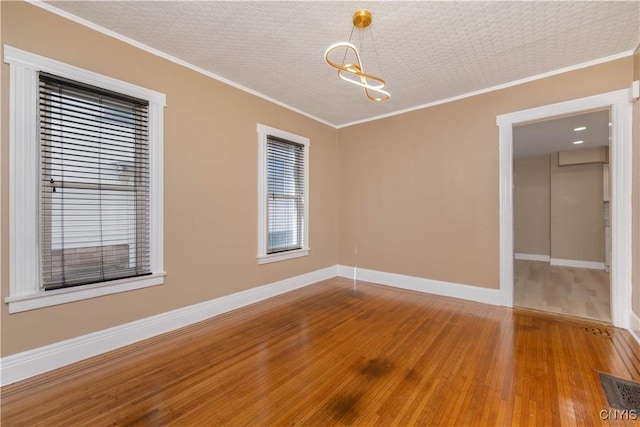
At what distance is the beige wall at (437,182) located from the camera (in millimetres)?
3252

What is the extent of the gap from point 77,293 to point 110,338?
1.59ft

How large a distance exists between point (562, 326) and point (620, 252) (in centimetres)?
95

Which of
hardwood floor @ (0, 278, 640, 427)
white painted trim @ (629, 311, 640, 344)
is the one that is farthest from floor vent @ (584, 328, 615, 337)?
white painted trim @ (629, 311, 640, 344)

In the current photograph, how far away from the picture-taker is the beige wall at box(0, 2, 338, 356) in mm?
Result: 1965

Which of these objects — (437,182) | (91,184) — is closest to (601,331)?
(437,182)

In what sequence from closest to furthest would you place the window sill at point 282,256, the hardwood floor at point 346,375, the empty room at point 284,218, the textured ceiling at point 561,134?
the hardwood floor at point 346,375 → the empty room at point 284,218 → the window sill at point 282,256 → the textured ceiling at point 561,134

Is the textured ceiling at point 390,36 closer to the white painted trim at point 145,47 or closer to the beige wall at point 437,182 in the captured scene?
the white painted trim at point 145,47

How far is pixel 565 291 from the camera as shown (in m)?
3.98

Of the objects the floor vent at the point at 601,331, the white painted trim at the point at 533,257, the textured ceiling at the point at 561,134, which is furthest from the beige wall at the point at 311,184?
the white painted trim at the point at 533,257

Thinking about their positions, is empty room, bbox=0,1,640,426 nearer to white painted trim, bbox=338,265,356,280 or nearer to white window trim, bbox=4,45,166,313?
white window trim, bbox=4,45,166,313

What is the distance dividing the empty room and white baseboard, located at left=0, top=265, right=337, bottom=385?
17 mm

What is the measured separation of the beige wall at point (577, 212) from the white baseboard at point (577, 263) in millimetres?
65

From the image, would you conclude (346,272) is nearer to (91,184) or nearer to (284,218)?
(284,218)

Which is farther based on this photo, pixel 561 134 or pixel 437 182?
pixel 561 134
